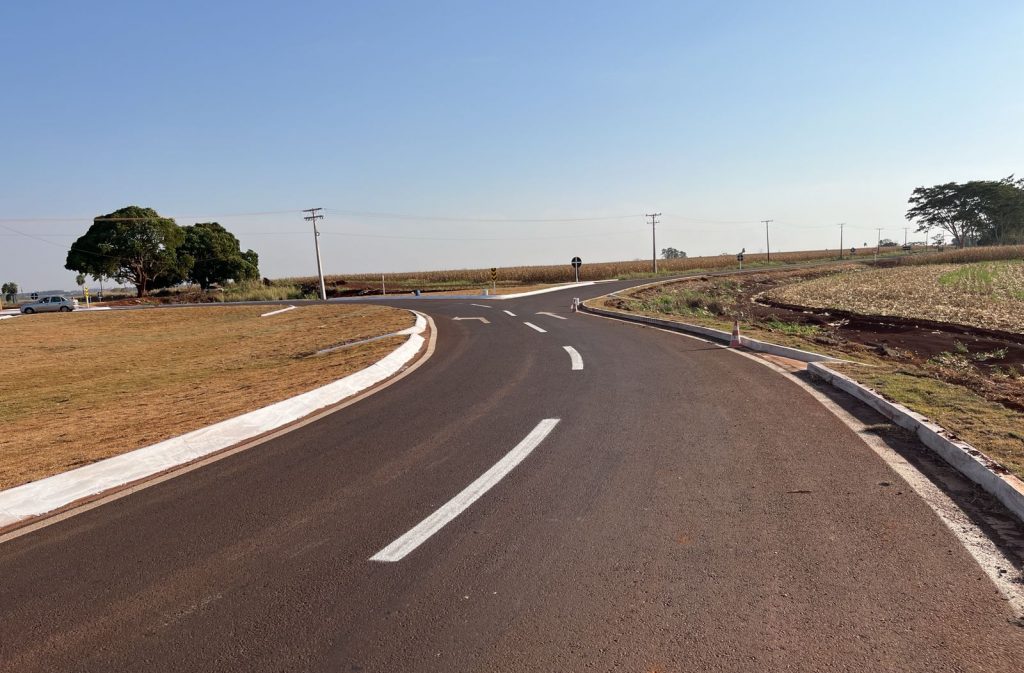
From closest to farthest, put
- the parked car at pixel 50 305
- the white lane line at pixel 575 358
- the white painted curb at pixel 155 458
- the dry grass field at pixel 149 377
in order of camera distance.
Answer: the white painted curb at pixel 155 458
the dry grass field at pixel 149 377
the white lane line at pixel 575 358
the parked car at pixel 50 305

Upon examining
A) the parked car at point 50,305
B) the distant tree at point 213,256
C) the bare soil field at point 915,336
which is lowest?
the bare soil field at point 915,336

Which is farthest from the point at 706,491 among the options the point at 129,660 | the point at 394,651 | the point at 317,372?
the point at 317,372

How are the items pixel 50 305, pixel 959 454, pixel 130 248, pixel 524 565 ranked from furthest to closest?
pixel 130 248
pixel 50 305
pixel 959 454
pixel 524 565

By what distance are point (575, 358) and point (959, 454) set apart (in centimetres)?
775

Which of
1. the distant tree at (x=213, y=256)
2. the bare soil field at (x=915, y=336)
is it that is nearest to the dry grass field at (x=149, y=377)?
the bare soil field at (x=915, y=336)

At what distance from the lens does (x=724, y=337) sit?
14867 mm

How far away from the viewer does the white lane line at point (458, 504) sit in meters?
3.96

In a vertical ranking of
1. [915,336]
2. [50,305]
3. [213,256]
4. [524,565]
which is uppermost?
[213,256]

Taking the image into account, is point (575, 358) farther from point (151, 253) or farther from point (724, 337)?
point (151, 253)

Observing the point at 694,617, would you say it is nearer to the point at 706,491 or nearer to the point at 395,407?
the point at 706,491

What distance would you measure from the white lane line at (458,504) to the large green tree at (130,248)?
2767 inches

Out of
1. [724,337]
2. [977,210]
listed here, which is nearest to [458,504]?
[724,337]

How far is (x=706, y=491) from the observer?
15.7ft

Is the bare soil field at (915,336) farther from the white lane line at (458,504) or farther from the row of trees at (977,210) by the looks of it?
the row of trees at (977,210)
